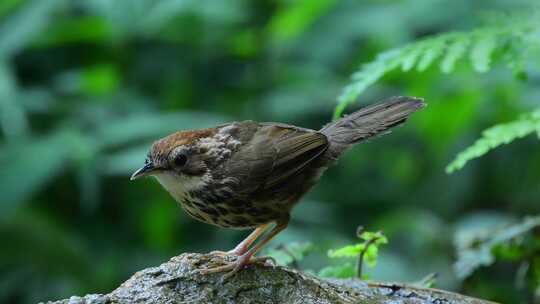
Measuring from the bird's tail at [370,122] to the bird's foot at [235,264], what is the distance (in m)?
0.97

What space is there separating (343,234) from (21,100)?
2.70m

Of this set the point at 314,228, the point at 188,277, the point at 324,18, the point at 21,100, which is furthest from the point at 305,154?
the point at 324,18

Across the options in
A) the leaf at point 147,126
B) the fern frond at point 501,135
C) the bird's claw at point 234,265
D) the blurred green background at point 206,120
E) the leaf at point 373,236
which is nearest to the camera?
the bird's claw at point 234,265

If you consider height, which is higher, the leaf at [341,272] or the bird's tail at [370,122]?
the bird's tail at [370,122]

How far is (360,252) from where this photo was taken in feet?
11.6

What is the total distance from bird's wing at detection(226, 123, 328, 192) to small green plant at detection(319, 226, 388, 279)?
517mm

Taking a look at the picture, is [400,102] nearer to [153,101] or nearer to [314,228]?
[314,228]

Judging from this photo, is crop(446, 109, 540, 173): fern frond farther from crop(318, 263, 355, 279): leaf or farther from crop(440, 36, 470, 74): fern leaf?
crop(318, 263, 355, 279): leaf

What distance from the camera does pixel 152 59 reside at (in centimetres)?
720

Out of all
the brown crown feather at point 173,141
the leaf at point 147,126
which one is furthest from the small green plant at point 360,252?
the leaf at point 147,126

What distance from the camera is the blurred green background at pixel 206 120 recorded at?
6090 mm

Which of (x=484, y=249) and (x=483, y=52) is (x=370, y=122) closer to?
(x=483, y=52)

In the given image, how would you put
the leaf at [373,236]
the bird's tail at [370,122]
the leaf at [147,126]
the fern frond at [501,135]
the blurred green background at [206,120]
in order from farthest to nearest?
the blurred green background at [206,120] < the leaf at [147,126] < the bird's tail at [370,122] < the fern frond at [501,135] < the leaf at [373,236]

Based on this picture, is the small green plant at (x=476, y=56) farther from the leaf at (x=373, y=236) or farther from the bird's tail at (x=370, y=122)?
the leaf at (x=373, y=236)
